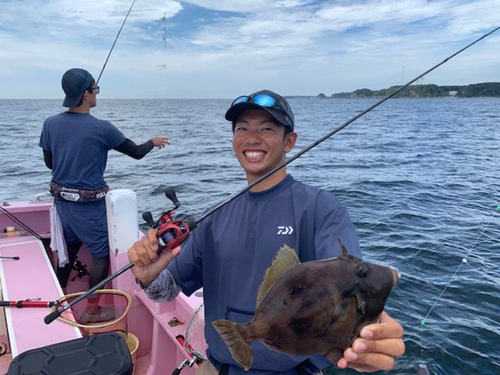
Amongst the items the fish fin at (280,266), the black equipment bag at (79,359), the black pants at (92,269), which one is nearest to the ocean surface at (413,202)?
the black pants at (92,269)

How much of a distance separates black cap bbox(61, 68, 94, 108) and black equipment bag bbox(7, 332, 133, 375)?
2673mm

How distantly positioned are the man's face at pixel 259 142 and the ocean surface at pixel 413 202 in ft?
14.1

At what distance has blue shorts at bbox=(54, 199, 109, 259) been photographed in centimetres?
469

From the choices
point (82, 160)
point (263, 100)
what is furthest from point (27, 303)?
point (263, 100)

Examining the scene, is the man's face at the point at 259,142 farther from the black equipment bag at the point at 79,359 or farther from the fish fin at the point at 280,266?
the black equipment bag at the point at 79,359

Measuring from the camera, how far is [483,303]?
687 centimetres

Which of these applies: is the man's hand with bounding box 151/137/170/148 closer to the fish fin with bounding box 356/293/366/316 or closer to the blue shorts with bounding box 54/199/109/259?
the blue shorts with bounding box 54/199/109/259

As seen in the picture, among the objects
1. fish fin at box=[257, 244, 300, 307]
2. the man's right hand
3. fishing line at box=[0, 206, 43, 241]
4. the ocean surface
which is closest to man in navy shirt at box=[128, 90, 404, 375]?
the man's right hand

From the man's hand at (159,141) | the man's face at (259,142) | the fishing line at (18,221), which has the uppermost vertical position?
the man's face at (259,142)

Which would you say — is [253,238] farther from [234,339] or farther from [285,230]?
[234,339]

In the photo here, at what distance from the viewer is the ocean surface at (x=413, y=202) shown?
6.23 metres

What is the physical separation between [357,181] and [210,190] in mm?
5403

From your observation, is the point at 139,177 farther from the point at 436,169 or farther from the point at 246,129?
the point at 246,129

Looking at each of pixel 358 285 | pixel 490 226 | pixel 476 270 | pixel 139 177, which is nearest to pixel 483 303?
pixel 476 270
